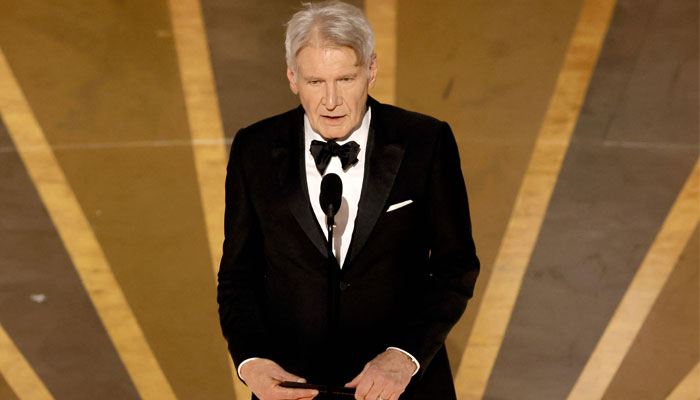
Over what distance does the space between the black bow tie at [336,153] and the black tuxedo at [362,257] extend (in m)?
0.04

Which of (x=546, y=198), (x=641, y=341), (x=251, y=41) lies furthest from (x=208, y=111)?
(x=641, y=341)

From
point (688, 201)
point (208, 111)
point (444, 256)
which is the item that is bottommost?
point (688, 201)

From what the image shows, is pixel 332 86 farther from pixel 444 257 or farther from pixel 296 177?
pixel 444 257

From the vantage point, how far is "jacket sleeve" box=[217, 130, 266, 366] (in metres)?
1.68

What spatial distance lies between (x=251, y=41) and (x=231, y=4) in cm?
20

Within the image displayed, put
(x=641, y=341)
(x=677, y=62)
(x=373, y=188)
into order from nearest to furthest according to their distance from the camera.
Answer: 1. (x=373, y=188)
2. (x=641, y=341)
3. (x=677, y=62)

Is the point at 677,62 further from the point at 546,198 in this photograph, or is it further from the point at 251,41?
the point at 251,41

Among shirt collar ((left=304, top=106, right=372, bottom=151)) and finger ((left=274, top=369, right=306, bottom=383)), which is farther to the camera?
shirt collar ((left=304, top=106, right=372, bottom=151))

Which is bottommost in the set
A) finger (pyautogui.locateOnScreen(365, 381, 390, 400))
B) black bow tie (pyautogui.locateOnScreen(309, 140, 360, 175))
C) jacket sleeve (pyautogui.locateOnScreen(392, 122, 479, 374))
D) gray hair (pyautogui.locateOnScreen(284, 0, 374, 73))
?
finger (pyautogui.locateOnScreen(365, 381, 390, 400))

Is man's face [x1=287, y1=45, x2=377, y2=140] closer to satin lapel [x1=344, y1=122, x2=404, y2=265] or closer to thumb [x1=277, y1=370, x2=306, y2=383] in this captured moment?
satin lapel [x1=344, y1=122, x2=404, y2=265]

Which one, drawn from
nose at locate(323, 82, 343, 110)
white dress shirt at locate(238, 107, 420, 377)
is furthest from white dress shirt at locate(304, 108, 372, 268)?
nose at locate(323, 82, 343, 110)

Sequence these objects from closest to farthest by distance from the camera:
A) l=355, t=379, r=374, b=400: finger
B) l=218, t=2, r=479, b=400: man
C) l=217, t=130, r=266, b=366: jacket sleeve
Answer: l=355, t=379, r=374, b=400: finger → l=218, t=2, r=479, b=400: man → l=217, t=130, r=266, b=366: jacket sleeve

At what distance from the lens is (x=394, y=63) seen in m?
3.26

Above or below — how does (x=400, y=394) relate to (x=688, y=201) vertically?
above
